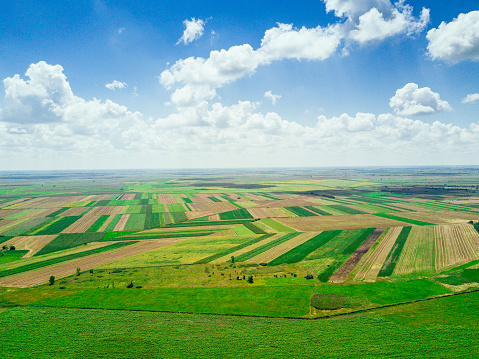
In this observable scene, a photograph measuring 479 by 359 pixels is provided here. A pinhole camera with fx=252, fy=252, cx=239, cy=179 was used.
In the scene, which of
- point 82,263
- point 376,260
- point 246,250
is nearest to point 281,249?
point 246,250

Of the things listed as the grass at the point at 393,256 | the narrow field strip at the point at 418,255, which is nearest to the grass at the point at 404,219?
the narrow field strip at the point at 418,255

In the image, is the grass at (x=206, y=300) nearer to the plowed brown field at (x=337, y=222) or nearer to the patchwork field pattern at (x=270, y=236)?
the patchwork field pattern at (x=270, y=236)

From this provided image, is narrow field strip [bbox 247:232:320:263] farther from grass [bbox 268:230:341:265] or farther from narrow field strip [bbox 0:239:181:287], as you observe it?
narrow field strip [bbox 0:239:181:287]

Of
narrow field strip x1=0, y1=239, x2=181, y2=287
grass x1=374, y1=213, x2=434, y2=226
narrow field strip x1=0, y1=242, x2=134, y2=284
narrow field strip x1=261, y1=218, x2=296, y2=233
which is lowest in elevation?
narrow field strip x1=0, y1=239, x2=181, y2=287

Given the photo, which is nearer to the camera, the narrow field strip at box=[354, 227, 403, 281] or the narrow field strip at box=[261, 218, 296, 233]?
the narrow field strip at box=[354, 227, 403, 281]

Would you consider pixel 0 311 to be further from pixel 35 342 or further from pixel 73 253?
pixel 73 253

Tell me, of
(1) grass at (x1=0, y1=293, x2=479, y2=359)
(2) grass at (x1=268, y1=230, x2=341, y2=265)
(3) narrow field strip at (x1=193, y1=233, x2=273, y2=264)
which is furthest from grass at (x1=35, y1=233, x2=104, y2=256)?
(2) grass at (x1=268, y1=230, x2=341, y2=265)
